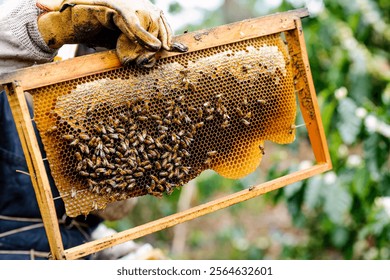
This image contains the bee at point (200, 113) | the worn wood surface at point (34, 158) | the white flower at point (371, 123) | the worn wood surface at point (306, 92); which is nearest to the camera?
the worn wood surface at point (34, 158)

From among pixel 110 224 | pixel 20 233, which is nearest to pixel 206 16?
pixel 110 224

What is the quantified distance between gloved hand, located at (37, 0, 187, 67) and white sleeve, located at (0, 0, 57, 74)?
0.15ft

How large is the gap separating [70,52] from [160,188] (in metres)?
1.47

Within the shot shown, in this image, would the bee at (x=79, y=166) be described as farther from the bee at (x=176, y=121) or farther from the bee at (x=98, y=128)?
the bee at (x=176, y=121)

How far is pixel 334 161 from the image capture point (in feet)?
17.3

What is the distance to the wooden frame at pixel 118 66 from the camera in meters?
2.53

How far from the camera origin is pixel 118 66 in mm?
2816

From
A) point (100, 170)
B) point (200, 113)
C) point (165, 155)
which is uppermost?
point (200, 113)

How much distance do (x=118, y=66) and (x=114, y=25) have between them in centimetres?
24

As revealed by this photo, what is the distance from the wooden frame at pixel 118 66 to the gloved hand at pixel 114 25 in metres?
0.12

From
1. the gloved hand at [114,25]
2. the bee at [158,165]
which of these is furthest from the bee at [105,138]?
the gloved hand at [114,25]

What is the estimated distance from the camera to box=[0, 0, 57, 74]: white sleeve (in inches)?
107

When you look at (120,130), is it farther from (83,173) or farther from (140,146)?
(83,173)

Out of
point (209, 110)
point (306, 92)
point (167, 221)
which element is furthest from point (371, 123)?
point (167, 221)
